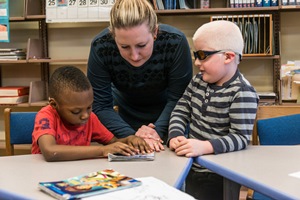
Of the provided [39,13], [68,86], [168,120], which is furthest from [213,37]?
[39,13]

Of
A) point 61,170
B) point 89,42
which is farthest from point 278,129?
point 89,42

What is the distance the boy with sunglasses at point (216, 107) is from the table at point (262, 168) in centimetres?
6

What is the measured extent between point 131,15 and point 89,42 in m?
2.65

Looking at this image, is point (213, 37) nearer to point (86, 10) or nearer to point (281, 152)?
point (281, 152)

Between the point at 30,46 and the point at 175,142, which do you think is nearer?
the point at 175,142

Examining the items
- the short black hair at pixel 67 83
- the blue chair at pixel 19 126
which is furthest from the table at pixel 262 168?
the blue chair at pixel 19 126

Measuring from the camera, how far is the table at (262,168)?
1.06 metres

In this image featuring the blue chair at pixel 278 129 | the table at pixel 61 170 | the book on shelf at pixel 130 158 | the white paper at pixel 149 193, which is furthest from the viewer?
the blue chair at pixel 278 129

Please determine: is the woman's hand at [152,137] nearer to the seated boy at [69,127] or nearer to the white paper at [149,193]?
the seated boy at [69,127]

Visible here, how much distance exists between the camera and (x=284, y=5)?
3387 mm

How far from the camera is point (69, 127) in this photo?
1569mm

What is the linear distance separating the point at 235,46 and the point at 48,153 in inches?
29.9

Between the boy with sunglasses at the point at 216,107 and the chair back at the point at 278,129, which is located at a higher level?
the boy with sunglasses at the point at 216,107

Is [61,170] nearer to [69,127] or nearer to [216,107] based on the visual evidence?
[69,127]
